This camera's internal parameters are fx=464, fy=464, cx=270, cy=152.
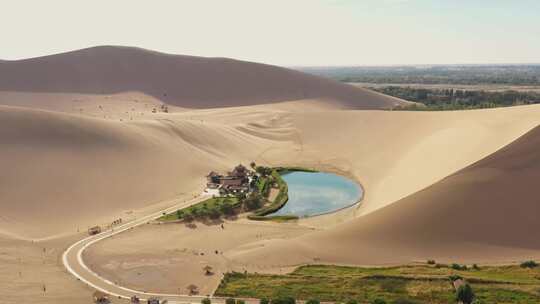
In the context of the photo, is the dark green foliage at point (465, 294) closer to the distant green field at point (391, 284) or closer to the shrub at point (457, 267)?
the distant green field at point (391, 284)

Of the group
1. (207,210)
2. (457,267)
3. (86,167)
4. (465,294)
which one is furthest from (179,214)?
(465,294)

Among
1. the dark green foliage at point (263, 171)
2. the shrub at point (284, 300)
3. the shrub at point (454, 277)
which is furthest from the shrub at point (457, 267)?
the dark green foliage at point (263, 171)

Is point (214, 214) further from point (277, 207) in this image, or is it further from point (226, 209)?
point (277, 207)

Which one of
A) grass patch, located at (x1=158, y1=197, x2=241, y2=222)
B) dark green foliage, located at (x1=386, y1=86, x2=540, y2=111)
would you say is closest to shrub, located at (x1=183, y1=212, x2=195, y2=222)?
grass patch, located at (x1=158, y1=197, x2=241, y2=222)

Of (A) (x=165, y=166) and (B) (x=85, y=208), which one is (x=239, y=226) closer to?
(B) (x=85, y=208)

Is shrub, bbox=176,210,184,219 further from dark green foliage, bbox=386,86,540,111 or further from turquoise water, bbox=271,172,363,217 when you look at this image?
dark green foliage, bbox=386,86,540,111
